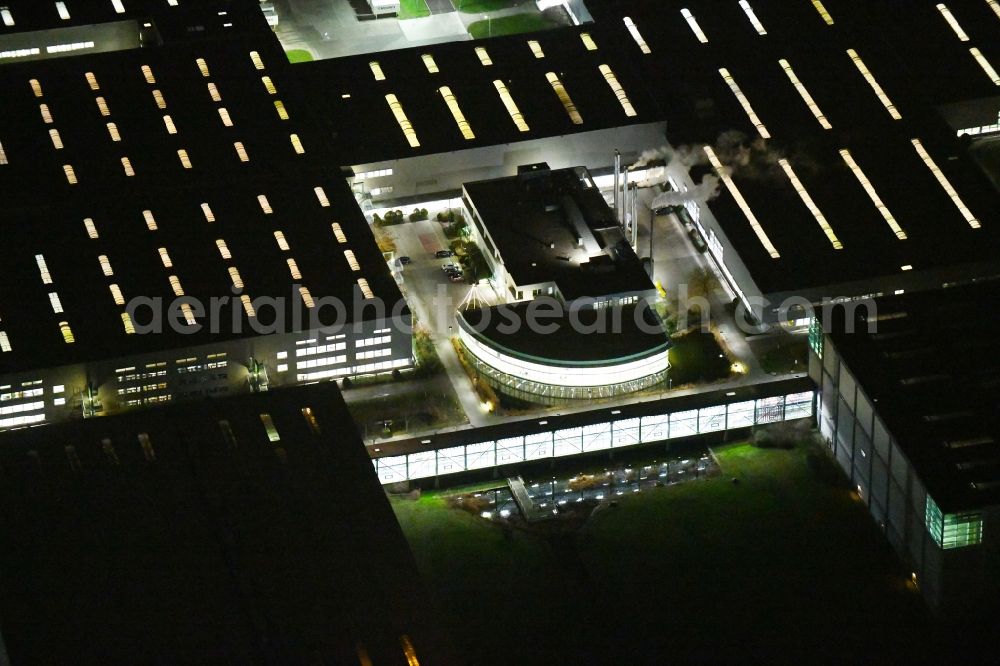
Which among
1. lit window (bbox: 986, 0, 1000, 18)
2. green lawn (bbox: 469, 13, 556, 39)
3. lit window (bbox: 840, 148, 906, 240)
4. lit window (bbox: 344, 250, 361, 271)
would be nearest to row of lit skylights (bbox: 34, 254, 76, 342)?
lit window (bbox: 344, 250, 361, 271)

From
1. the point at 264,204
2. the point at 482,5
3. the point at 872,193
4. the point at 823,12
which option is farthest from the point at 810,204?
the point at 482,5

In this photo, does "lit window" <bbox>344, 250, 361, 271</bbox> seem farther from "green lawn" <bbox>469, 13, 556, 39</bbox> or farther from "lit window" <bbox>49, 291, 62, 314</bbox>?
"green lawn" <bbox>469, 13, 556, 39</bbox>

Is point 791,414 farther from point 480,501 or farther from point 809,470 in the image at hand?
point 480,501

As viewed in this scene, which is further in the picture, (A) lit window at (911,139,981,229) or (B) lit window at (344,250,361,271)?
(A) lit window at (911,139,981,229)

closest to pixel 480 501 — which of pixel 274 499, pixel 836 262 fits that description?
pixel 274 499

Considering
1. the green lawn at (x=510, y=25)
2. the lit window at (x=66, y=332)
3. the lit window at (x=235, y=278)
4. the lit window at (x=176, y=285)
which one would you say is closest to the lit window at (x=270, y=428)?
the lit window at (x=235, y=278)

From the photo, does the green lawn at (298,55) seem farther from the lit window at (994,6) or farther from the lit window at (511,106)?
the lit window at (994,6)
